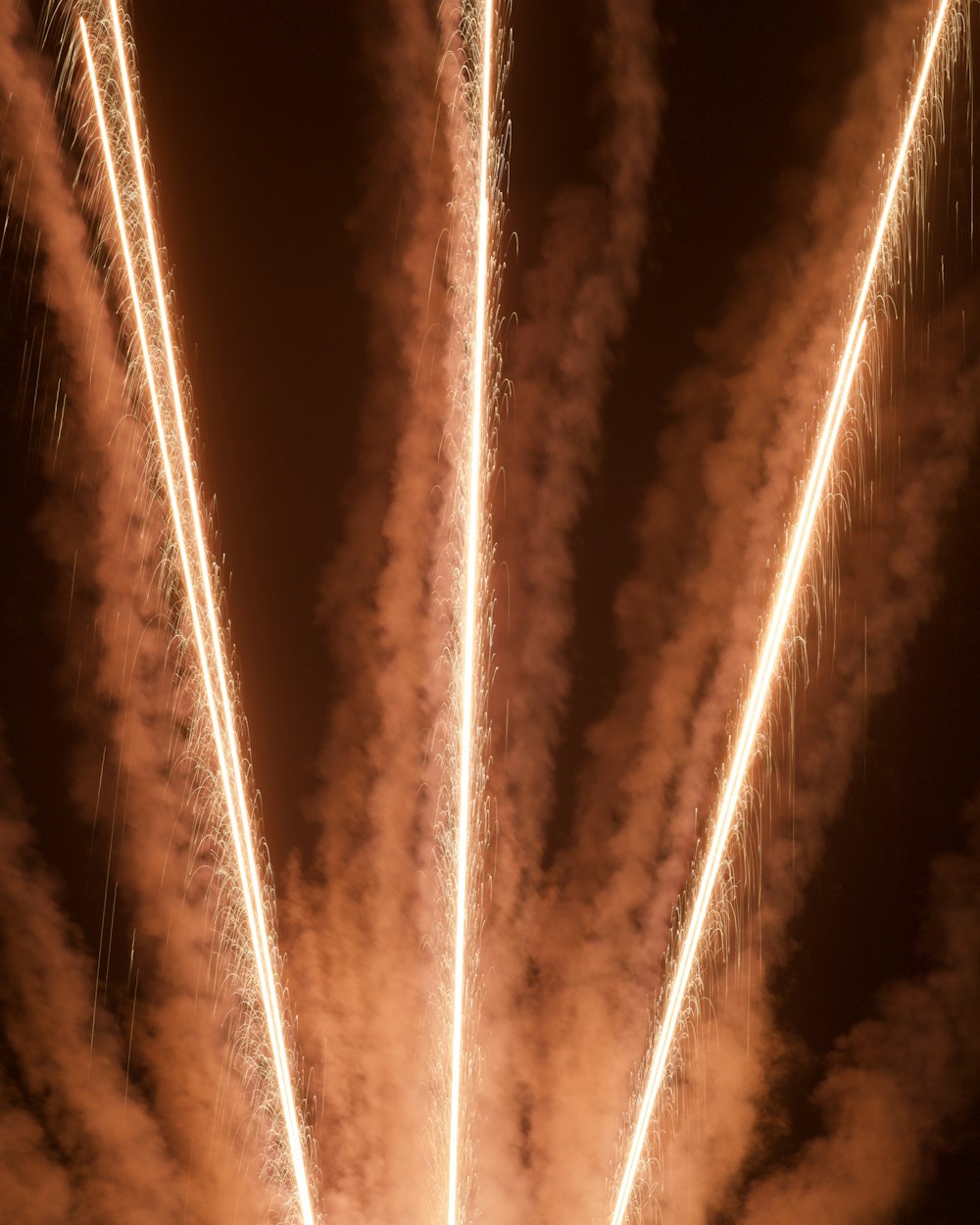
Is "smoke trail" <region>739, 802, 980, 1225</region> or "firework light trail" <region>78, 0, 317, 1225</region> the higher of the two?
"firework light trail" <region>78, 0, 317, 1225</region>

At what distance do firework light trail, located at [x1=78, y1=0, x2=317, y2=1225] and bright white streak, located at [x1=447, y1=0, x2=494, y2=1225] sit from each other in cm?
105

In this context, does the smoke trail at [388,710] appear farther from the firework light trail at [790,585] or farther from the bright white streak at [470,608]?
the firework light trail at [790,585]

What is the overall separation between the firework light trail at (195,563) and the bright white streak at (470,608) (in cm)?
105

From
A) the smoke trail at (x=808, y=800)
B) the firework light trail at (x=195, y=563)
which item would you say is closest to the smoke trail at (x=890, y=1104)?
the smoke trail at (x=808, y=800)

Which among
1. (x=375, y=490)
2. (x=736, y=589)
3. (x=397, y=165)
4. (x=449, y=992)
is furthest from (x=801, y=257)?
(x=449, y=992)

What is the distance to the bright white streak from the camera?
5.86 meters

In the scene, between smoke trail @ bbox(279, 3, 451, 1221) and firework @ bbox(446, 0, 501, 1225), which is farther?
smoke trail @ bbox(279, 3, 451, 1221)

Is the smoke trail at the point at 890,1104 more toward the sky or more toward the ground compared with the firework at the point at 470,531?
more toward the ground

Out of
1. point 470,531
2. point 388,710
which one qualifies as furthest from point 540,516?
point 388,710

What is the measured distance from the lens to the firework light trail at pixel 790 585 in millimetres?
5785

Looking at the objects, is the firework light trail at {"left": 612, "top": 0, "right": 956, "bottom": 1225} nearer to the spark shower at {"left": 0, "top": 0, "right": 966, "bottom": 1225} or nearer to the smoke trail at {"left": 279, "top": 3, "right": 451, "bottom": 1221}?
the spark shower at {"left": 0, "top": 0, "right": 966, "bottom": 1225}

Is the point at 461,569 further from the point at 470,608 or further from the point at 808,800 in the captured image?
the point at 808,800

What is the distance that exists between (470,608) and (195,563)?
1.68 metres

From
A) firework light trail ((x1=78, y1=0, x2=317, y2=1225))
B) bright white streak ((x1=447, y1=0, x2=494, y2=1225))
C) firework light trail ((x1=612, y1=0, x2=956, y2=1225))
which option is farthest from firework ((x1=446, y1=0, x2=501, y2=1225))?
firework light trail ((x1=612, y1=0, x2=956, y2=1225))
